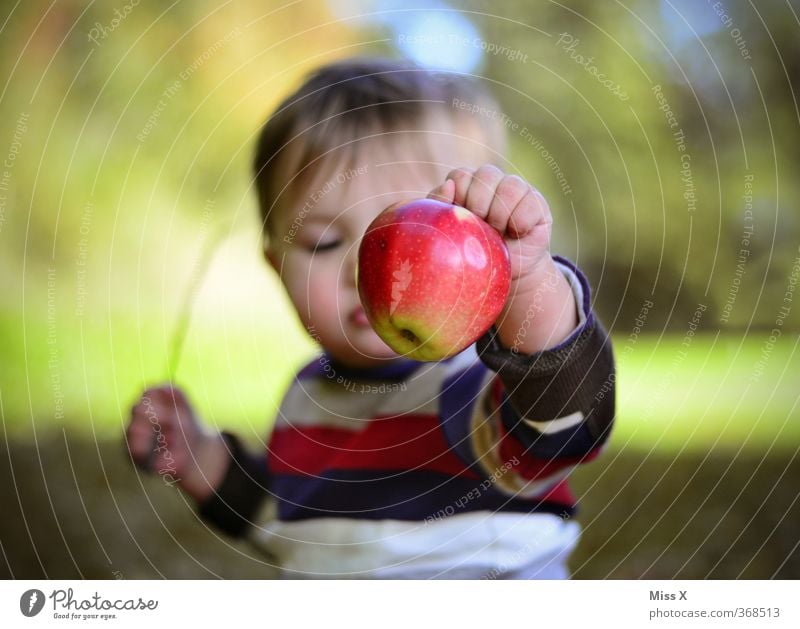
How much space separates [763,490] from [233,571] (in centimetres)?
57

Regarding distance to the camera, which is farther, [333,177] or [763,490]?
[763,490]

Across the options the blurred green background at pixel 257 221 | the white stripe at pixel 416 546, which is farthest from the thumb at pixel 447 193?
the white stripe at pixel 416 546

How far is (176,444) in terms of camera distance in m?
0.93

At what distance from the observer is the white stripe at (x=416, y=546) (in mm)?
893

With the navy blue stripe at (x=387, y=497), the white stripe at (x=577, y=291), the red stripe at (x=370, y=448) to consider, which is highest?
the white stripe at (x=577, y=291)

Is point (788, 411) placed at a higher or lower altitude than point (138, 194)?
lower

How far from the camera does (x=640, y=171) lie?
0.95 metres

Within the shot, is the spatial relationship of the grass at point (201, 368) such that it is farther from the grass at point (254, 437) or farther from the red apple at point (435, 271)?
the red apple at point (435, 271)

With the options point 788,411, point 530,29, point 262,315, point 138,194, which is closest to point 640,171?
point 530,29

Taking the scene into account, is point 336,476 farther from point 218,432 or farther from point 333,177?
point 333,177
